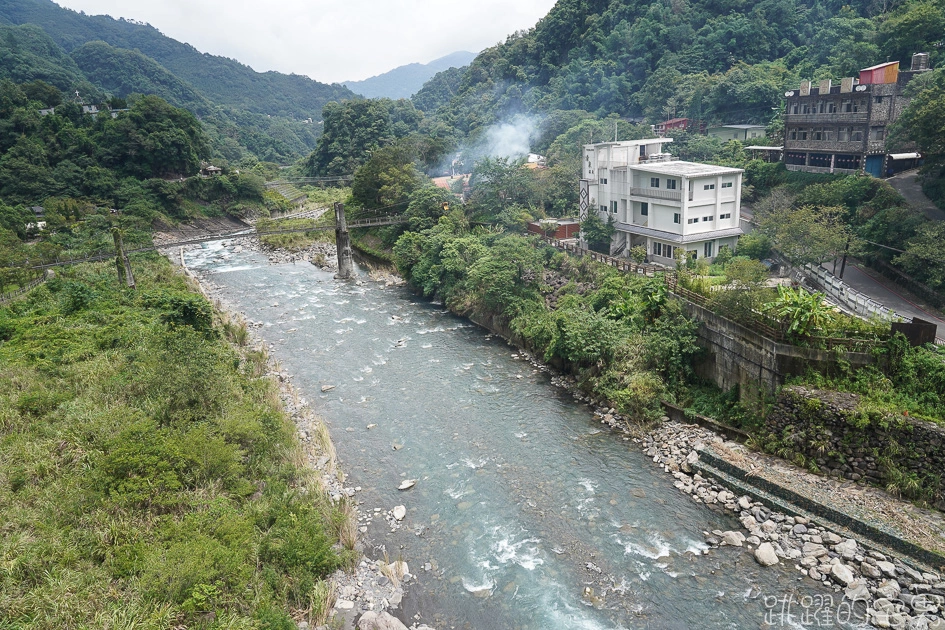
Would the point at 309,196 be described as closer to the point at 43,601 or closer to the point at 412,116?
the point at 412,116

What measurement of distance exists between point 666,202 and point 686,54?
42.4m

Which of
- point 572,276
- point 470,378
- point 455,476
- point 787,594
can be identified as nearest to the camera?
point 787,594

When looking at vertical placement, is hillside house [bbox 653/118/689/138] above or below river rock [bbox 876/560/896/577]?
above

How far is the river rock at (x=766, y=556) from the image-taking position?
41.5 feet

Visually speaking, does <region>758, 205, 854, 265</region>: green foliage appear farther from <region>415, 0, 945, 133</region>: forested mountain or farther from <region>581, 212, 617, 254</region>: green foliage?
<region>415, 0, 945, 133</region>: forested mountain

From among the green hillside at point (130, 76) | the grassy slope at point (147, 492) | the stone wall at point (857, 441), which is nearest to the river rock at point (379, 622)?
the grassy slope at point (147, 492)

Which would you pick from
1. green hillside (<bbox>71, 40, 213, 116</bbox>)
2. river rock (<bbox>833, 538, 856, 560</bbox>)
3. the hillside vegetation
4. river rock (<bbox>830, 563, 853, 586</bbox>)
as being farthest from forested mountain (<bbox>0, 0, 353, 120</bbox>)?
river rock (<bbox>830, 563, 853, 586</bbox>)

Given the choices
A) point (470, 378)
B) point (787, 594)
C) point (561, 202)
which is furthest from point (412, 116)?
point (787, 594)

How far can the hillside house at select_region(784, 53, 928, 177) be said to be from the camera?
96.2 ft

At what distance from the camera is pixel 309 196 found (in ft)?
213

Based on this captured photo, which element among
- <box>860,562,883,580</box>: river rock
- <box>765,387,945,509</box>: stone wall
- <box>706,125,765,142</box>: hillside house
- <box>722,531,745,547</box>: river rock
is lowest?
<box>722,531,745,547</box>: river rock

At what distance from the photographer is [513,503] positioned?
50.0ft

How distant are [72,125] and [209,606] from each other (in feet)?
185

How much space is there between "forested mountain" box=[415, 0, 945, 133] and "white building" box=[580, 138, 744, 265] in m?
18.5
